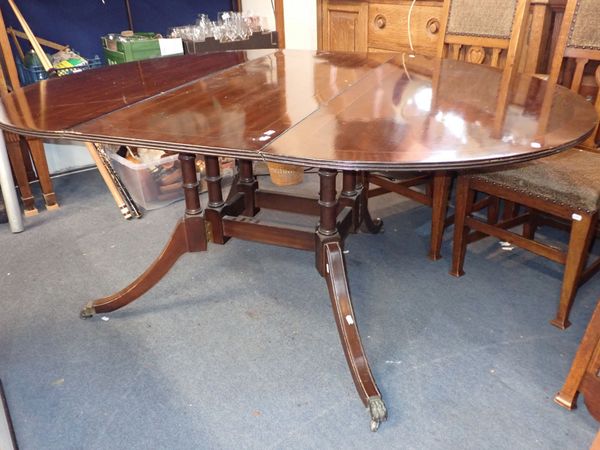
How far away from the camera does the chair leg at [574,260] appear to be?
1592mm

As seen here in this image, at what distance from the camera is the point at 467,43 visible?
214 centimetres

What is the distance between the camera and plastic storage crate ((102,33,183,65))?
2684 mm

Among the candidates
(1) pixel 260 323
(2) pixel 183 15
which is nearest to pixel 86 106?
(1) pixel 260 323

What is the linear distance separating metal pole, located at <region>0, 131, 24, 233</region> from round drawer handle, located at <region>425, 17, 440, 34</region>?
2019 millimetres

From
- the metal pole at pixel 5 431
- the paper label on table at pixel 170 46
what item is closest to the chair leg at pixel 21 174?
the paper label on table at pixel 170 46

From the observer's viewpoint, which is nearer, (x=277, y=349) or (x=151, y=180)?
(x=277, y=349)

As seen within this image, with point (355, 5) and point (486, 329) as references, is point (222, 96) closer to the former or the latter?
point (486, 329)

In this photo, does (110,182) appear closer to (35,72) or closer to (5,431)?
(35,72)

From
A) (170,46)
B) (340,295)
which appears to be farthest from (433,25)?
(340,295)

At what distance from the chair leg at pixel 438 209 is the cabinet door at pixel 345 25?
1087 millimetres

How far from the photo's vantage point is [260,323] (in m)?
1.78

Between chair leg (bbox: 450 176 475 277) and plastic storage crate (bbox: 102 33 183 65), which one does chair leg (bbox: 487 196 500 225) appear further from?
plastic storage crate (bbox: 102 33 183 65)

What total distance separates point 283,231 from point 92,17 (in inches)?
85.2

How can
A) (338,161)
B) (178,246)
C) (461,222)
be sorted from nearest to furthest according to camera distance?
1. (338,161)
2. (178,246)
3. (461,222)
